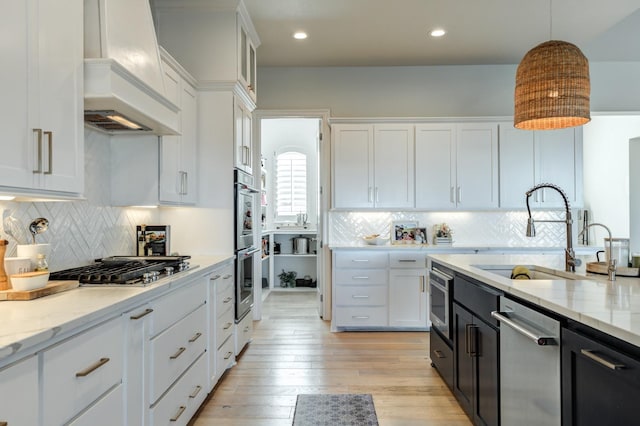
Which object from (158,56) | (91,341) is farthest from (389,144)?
(91,341)

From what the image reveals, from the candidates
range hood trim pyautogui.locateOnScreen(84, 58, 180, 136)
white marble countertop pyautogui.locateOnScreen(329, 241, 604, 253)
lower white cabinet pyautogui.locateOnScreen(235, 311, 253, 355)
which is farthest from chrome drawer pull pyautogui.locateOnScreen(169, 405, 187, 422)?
white marble countertop pyautogui.locateOnScreen(329, 241, 604, 253)

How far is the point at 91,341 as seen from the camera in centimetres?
135

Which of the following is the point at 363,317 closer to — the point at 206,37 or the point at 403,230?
the point at 403,230

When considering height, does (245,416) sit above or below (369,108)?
below

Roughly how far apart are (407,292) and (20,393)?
12.1 feet

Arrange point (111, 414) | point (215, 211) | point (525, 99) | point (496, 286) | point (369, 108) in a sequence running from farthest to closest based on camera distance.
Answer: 1. point (369, 108)
2. point (215, 211)
3. point (525, 99)
4. point (496, 286)
5. point (111, 414)

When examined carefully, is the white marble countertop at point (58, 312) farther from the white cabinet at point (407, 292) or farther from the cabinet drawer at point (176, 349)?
the white cabinet at point (407, 292)

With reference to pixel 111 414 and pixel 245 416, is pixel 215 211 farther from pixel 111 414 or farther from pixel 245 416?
pixel 111 414

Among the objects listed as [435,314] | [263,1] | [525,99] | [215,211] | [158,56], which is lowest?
[435,314]

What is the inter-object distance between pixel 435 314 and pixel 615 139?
4477 millimetres

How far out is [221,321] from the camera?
2918 mm

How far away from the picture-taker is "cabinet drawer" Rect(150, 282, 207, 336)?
1.86m

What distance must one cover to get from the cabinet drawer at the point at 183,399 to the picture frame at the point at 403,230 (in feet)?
9.27

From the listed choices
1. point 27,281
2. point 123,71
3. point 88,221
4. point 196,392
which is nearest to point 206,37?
point 123,71
